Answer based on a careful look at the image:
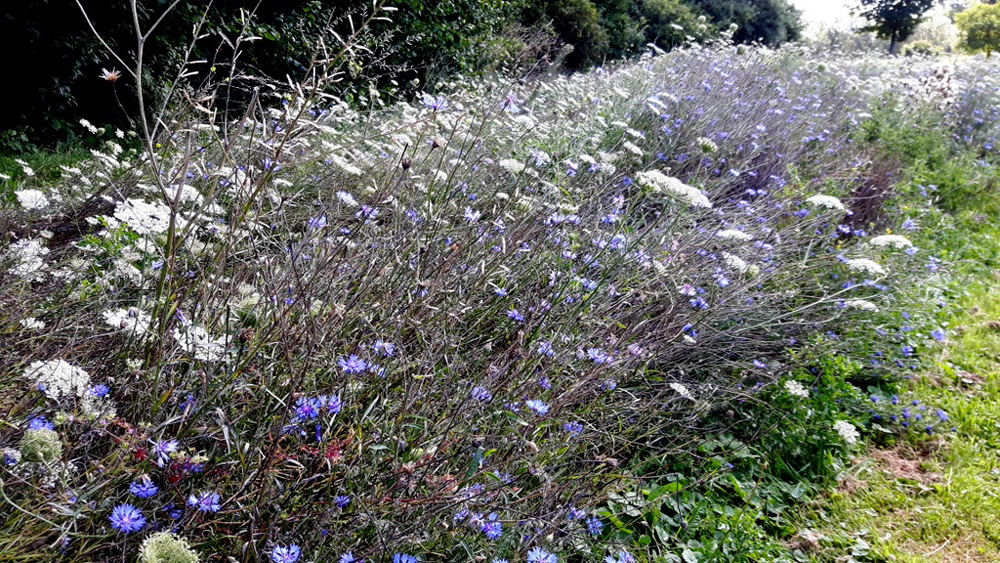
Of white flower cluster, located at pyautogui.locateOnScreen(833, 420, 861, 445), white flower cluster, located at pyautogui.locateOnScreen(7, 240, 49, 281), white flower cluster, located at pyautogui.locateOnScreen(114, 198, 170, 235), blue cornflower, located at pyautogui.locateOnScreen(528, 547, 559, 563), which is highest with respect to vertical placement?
white flower cluster, located at pyautogui.locateOnScreen(114, 198, 170, 235)

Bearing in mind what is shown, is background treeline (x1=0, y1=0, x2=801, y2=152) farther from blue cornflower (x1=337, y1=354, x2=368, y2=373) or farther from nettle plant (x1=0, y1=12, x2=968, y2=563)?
blue cornflower (x1=337, y1=354, x2=368, y2=373)

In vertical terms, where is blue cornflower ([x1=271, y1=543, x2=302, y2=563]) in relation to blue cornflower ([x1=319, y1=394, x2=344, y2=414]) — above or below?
below

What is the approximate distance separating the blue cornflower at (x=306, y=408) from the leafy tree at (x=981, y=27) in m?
26.5

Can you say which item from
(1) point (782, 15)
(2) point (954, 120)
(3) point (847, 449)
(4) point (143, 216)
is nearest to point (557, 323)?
(4) point (143, 216)

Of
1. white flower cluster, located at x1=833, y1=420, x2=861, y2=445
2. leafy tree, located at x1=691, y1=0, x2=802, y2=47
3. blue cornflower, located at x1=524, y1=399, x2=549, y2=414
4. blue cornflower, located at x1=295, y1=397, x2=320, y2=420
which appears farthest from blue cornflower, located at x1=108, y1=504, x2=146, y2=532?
leafy tree, located at x1=691, y1=0, x2=802, y2=47

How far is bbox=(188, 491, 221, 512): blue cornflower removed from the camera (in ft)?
4.03

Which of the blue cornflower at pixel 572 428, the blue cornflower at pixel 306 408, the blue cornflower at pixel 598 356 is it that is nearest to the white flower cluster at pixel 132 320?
the blue cornflower at pixel 306 408

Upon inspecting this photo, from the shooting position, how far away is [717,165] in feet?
14.4

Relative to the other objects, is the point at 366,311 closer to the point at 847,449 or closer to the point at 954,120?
the point at 847,449

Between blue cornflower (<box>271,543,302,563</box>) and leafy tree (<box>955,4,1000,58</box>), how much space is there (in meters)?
26.7

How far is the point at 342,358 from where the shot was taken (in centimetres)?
158

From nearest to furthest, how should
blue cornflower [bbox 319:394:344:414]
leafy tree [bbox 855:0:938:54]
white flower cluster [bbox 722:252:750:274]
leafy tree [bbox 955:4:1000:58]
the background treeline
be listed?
blue cornflower [bbox 319:394:344:414], white flower cluster [bbox 722:252:750:274], the background treeline, leafy tree [bbox 955:4:1000:58], leafy tree [bbox 855:0:938:54]

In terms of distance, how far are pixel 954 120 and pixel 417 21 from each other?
7355 mm

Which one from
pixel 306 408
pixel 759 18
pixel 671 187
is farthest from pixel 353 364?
pixel 759 18
